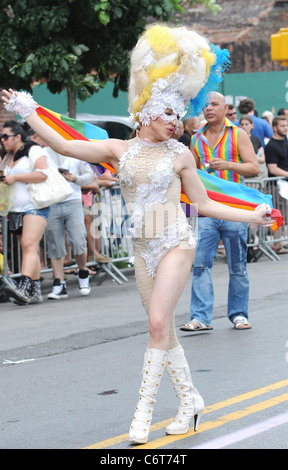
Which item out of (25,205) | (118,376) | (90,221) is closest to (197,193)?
(118,376)

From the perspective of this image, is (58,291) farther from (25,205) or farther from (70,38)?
(70,38)

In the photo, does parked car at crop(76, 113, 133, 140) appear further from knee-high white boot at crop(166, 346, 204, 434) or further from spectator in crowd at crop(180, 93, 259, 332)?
knee-high white boot at crop(166, 346, 204, 434)

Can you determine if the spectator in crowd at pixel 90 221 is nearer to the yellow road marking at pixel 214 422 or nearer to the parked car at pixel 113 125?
the yellow road marking at pixel 214 422

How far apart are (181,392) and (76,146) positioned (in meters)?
1.50

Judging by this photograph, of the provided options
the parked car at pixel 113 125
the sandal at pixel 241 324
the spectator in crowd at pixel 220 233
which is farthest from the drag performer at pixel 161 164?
the parked car at pixel 113 125

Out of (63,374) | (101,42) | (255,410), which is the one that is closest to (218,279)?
(101,42)

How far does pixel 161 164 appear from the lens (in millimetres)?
5602

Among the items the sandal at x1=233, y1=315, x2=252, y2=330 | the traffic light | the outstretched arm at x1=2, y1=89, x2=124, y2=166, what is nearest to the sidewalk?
the sandal at x1=233, y1=315, x2=252, y2=330

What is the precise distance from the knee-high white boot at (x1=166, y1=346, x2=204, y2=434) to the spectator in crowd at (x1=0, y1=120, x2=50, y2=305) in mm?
5779

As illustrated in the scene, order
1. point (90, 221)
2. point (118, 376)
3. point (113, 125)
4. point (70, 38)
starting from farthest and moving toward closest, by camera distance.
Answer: point (113, 125) → point (70, 38) → point (90, 221) → point (118, 376)

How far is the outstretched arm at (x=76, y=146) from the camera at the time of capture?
5.67 meters

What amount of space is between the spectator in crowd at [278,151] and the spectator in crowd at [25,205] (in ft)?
16.8

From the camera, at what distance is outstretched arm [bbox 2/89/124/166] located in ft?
18.6

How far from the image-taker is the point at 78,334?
9.36 m
